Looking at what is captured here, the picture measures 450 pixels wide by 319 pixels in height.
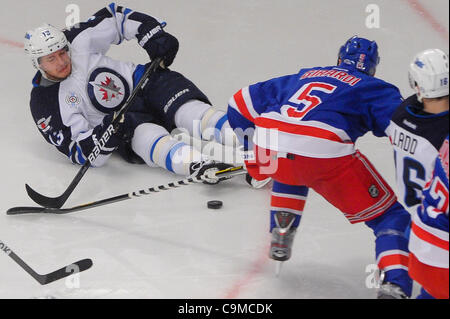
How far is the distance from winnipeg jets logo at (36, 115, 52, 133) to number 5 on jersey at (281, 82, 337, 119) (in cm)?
131

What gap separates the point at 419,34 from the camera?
466 cm

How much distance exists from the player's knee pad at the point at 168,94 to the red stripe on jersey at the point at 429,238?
5.68 feet

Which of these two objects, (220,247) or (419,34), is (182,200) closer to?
(220,247)

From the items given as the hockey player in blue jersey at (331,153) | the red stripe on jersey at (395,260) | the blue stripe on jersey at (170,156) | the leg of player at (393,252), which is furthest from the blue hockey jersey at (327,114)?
the blue stripe on jersey at (170,156)

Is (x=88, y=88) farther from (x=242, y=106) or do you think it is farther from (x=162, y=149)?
(x=242, y=106)

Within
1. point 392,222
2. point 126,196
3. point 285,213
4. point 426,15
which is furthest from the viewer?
point 426,15

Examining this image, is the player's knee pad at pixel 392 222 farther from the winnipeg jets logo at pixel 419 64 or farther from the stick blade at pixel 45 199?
the stick blade at pixel 45 199

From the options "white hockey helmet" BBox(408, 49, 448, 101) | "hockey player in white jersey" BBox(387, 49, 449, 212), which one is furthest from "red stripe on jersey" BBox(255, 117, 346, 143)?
"white hockey helmet" BBox(408, 49, 448, 101)

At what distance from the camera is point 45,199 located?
140 inches

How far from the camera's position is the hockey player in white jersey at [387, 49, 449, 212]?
2365 millimetres

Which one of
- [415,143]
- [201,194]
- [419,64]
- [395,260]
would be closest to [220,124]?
[201,194]

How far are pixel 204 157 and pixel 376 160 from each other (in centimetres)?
70

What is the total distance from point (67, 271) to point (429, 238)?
1.23m
